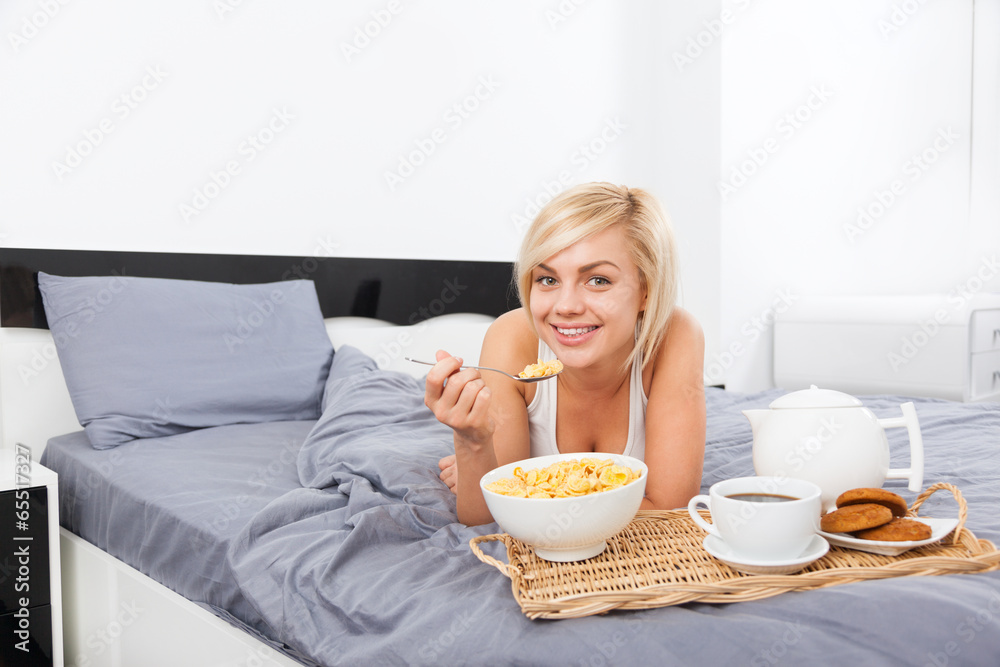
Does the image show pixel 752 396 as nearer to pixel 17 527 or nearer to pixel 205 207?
pixel 205 207

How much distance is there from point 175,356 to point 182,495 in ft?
2.01

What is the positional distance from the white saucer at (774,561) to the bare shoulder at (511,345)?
0.56 meters

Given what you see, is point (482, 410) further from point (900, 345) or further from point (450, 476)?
point (900, 345)

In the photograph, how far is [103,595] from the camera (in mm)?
1368

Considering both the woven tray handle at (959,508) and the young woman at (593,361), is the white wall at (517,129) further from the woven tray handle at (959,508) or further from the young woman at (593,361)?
the woven tray handle at (959,508)

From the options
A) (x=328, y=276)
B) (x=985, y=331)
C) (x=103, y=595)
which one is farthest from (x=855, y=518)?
(x=985, y=331)

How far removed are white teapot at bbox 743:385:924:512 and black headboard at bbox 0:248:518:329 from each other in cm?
169

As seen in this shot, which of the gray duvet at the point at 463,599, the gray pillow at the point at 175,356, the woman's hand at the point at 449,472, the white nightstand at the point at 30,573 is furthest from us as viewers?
the gray pillow at the point at 175,356

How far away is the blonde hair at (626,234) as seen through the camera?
3.49ft

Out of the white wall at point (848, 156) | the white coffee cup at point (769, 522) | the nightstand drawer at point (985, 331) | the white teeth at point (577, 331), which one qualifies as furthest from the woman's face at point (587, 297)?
the nightstand drawer at point (985, 331)

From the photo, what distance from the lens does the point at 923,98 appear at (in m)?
3.62

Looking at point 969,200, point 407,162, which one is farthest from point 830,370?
point 407,162

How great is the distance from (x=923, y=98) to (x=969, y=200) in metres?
0.58

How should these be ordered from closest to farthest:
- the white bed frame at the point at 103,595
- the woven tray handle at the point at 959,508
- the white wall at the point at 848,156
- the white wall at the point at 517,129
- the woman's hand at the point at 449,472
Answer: the woven tray handle at the point at 959,508 < the white bed frame at the point at 103,595 < the woman's hand at the point at 449,472 < the white wall at the point at 517,129 < the white wall at the point at 848,156
